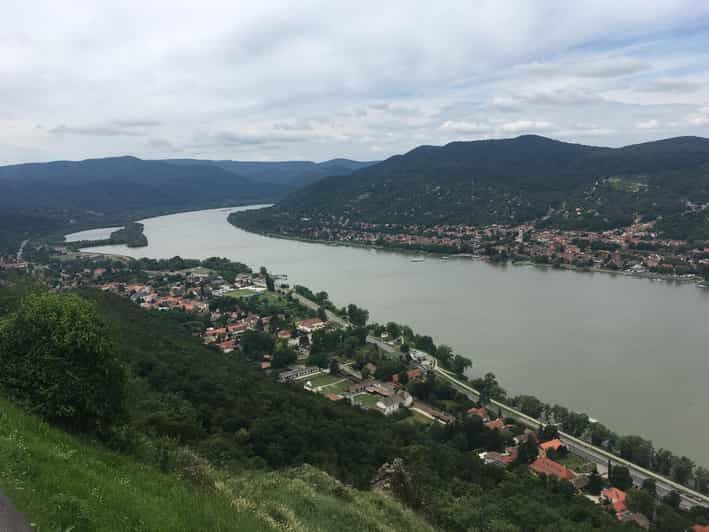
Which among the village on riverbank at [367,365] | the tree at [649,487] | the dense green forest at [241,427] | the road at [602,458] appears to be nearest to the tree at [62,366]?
the dense green forest at [241,427]

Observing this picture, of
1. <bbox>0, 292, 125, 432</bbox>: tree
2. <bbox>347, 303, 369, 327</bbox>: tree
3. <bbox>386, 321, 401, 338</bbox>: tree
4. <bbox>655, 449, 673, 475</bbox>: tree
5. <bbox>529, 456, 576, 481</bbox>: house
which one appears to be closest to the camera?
<bbox>0, 292, 125, 432</bbox>: tree

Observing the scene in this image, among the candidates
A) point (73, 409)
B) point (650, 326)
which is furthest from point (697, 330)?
point (73, 409)

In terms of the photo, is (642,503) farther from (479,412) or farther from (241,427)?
(241,427)

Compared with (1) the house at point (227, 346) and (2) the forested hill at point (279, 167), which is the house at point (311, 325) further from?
(2) the forested hill at point (279, 167)

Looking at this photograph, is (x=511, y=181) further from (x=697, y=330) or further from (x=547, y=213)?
(x=697, y=330)

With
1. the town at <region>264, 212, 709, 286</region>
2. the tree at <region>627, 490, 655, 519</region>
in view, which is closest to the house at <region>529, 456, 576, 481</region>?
the tree at <region>627, 490, 655, 519</region>

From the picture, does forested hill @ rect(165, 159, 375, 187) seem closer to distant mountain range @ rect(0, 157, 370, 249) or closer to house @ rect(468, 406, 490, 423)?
distant mountain range @ rect(0, 157, 370, 249)
